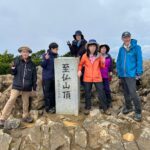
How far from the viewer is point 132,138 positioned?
11.3 metres

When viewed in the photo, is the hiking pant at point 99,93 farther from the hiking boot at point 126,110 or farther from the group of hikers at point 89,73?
the hiking boot at point 126,110

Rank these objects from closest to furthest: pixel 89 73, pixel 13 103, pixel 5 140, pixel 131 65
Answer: pixel 5 140 → pixel 131 65 → pixel 13 103 → pixel 89 73

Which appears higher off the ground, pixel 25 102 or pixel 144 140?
pixel 25 102

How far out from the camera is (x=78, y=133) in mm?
11406

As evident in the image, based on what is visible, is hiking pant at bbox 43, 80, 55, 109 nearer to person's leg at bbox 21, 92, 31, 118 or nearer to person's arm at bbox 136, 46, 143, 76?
person's leg at bbox 21, 92, 31, 118

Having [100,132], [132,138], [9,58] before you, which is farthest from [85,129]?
[9,58]

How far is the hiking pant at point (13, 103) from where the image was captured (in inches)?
471

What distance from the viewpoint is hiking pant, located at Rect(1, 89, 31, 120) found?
39.2ft

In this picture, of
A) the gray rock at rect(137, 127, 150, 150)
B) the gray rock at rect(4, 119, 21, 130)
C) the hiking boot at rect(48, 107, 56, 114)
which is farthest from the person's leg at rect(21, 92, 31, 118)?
the gray rock at rect(137, 127, 150, 150)

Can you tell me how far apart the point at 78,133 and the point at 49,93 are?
79.3 inches

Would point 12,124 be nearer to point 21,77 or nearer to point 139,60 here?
point 21,77

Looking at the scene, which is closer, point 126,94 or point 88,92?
point 126,94

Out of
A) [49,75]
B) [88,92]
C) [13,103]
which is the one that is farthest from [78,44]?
[13,103]

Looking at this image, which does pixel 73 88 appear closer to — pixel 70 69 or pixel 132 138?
pixel 70 69
